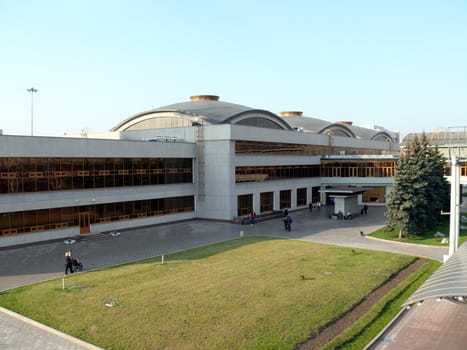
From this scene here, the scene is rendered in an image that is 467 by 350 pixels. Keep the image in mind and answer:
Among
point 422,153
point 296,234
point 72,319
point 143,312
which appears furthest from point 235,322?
point 422,153

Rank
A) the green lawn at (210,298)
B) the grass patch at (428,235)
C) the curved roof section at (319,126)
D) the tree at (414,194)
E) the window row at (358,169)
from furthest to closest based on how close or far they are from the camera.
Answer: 1. the curved roof section at (319,126)
2. the window row at (358,169)
3. the tree at (414,194)
4. the grass patch at (428,235)
5. the green lawn at (210,298)

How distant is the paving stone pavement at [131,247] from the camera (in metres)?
12.2

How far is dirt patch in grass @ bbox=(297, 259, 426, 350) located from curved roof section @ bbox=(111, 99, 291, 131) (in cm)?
2298

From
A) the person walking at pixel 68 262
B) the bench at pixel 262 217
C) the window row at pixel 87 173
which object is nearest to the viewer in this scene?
the person walking at pixel 68 262

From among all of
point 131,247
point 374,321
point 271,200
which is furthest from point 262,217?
point 374,321

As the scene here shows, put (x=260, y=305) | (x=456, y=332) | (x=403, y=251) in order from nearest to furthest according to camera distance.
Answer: (x=456, y=332) < (x=260, y=305) < (x=403, y=251)

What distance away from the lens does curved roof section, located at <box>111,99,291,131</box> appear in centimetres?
3831

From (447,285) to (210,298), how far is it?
25.7 feet

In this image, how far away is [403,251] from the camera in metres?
23.3

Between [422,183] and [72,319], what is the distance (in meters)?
22.8

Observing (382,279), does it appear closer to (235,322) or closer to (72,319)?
(235,322)

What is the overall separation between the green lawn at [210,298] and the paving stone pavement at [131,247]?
77cm

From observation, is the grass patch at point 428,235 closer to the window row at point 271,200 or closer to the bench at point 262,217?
the bench at point 262,217

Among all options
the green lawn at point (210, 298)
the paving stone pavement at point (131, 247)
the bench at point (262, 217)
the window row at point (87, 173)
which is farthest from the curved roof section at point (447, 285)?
the window row at point (87, 173)
